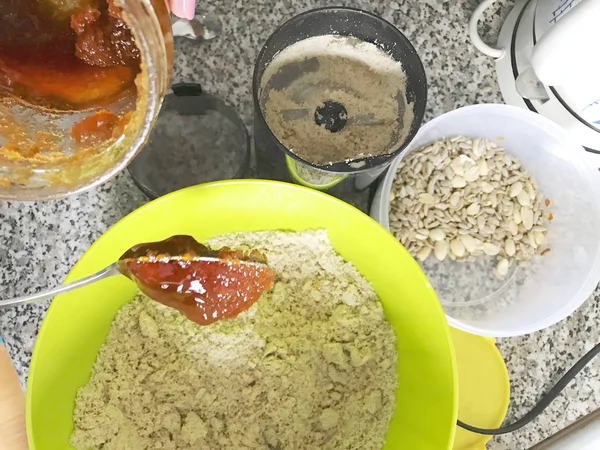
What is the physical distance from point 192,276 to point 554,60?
1.60ft

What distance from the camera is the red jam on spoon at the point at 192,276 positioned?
2.00 feet

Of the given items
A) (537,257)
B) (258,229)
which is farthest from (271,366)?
(537,257)

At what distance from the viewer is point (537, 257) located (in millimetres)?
907

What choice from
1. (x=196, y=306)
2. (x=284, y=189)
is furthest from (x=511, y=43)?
(x=196, y=306)

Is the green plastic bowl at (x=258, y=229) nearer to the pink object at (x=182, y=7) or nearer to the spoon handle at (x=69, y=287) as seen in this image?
the spoon handle at (x=69, y=287)

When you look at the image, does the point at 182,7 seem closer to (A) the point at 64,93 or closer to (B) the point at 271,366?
(A) the point at 64,93

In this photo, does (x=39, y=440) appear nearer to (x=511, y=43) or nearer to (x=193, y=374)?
(x=193, y=374)

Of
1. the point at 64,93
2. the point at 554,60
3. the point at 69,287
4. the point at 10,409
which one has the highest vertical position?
the point at 554,60

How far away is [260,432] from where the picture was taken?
0.77 m

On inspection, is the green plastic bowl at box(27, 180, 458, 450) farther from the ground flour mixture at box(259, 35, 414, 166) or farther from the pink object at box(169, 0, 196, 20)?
the pink object at box(169, 0, 196, 20)

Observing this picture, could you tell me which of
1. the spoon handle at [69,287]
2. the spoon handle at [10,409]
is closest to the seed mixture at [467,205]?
the spoon handle at [69,287]

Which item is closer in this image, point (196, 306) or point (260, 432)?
point (196, 306)

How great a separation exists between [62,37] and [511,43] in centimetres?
60

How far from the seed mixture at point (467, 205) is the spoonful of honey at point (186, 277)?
288mm
